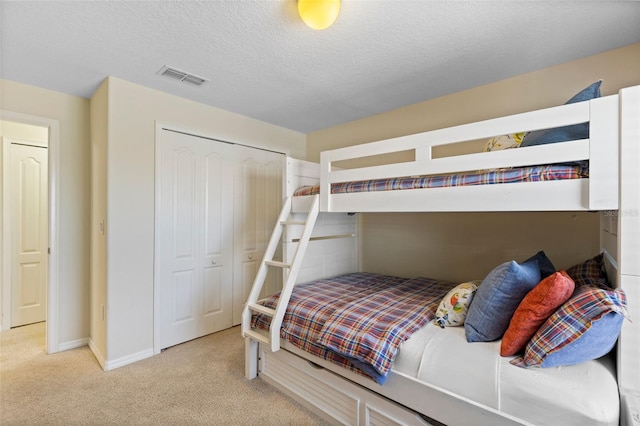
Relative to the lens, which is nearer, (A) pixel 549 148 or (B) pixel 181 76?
(A) pixel 549 148

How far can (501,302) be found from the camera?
1.37 meters

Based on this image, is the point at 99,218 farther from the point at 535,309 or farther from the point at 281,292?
the point at 535,309

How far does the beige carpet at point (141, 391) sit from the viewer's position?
177cm

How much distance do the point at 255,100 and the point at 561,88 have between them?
252 cm

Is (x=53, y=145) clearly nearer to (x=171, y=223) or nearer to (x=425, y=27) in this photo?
(x=171, y=223)

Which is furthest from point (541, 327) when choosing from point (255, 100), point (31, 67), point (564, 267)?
point (31, 67)

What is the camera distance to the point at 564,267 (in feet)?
7.14

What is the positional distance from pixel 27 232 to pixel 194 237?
2.10 metres

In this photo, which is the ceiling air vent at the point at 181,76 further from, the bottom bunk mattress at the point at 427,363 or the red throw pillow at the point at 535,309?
the red throw pillow at the point at 535,309

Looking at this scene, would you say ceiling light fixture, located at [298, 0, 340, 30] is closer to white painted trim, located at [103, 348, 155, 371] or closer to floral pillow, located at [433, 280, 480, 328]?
floral pillow, located at [433, 280, 480, 328]

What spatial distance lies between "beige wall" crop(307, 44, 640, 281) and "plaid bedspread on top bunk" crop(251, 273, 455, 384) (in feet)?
Answer: 1.37

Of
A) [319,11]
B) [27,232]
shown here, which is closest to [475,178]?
[319,11]

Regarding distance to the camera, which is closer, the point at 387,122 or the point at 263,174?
the point at 387,122

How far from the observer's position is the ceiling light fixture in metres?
1.43
